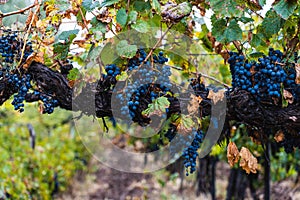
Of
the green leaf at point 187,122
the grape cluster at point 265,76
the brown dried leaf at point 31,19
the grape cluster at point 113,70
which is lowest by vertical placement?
the green leaf at point 187,122

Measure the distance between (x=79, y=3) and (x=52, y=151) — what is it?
12.8 ft

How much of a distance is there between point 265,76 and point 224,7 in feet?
Answer: 0.99

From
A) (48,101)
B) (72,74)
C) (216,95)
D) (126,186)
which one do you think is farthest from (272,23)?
(126,186)

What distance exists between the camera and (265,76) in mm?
1679

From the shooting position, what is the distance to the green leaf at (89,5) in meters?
1.65

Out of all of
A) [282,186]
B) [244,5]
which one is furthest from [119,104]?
[282,186]

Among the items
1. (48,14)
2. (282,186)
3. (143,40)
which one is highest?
(48,14)

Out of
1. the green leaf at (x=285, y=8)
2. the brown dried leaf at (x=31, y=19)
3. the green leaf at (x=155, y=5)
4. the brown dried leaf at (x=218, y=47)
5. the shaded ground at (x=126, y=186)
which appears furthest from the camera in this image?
the shaded ground at (x=126, y=186)

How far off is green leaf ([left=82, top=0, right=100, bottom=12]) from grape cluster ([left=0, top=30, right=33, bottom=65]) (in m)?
0.37

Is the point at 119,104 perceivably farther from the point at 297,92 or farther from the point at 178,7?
the point at 297,92

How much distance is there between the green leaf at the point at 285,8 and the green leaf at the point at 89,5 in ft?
2.04

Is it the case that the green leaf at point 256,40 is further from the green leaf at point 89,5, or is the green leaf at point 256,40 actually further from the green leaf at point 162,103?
the green leaf at point 89,5

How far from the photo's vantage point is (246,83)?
1.71m

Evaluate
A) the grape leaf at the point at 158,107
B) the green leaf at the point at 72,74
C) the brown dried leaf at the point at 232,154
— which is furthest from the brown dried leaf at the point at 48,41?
the brown dried leaf at the point at 232,154
